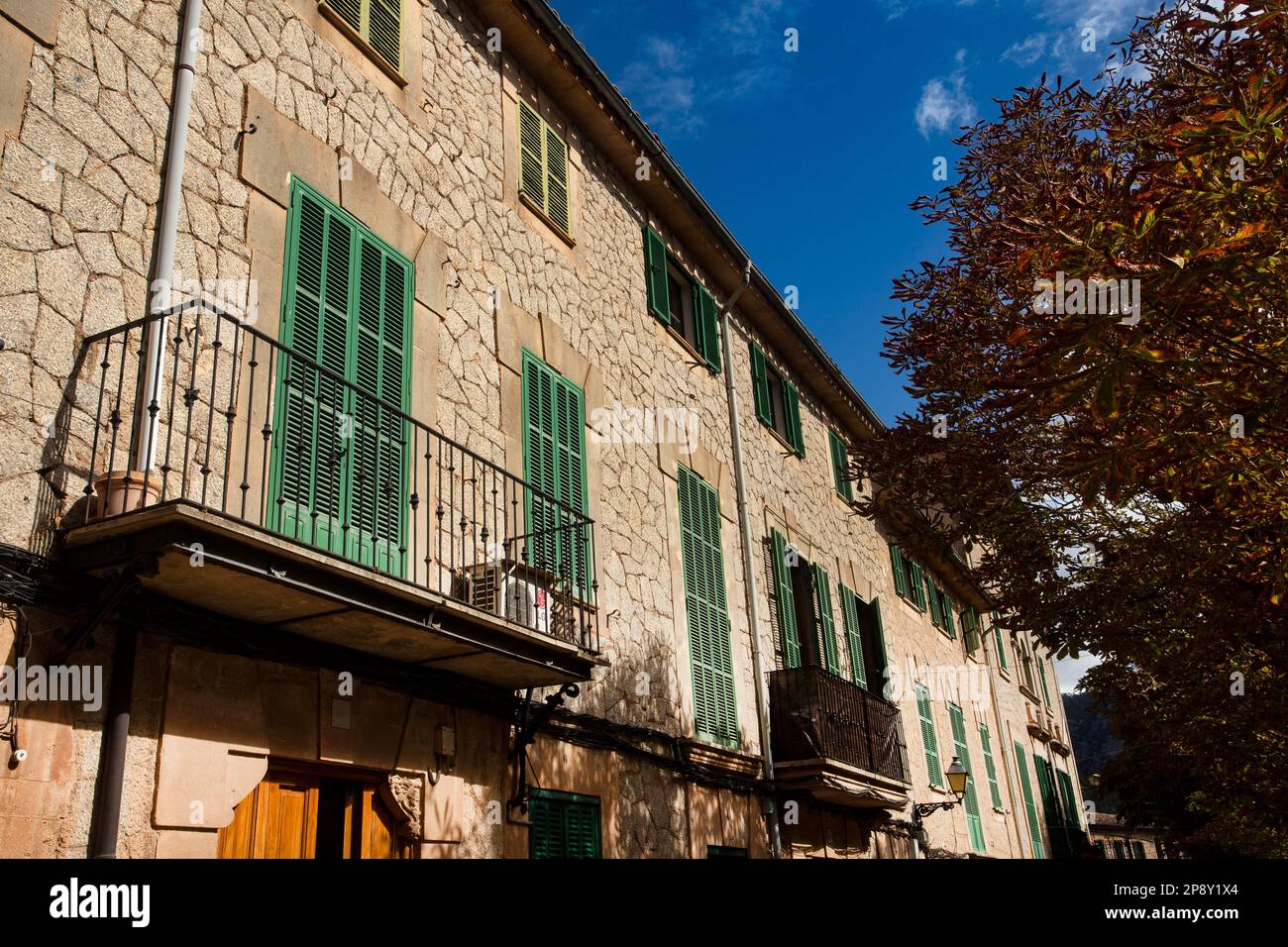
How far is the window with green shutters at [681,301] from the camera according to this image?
1258 centimetres

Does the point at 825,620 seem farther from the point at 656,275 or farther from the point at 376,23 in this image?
the point at 376,23

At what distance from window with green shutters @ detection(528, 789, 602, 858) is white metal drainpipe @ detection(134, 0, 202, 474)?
393cm

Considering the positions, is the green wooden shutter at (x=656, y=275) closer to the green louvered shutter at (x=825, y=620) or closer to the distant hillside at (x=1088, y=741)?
the green louvered shutter at (x=825, y=620)

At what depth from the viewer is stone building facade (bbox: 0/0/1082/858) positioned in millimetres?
5141

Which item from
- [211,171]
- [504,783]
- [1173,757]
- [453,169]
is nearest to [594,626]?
[504,783]

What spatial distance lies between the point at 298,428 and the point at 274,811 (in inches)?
87.5

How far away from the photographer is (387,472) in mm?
6875

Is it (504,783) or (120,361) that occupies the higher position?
(120,361)

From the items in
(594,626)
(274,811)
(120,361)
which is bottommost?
(274,811)

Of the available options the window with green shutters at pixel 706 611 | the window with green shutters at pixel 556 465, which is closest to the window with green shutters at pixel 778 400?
the window with green shutters at pixel 706 611

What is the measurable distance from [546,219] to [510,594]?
4.51 meters
